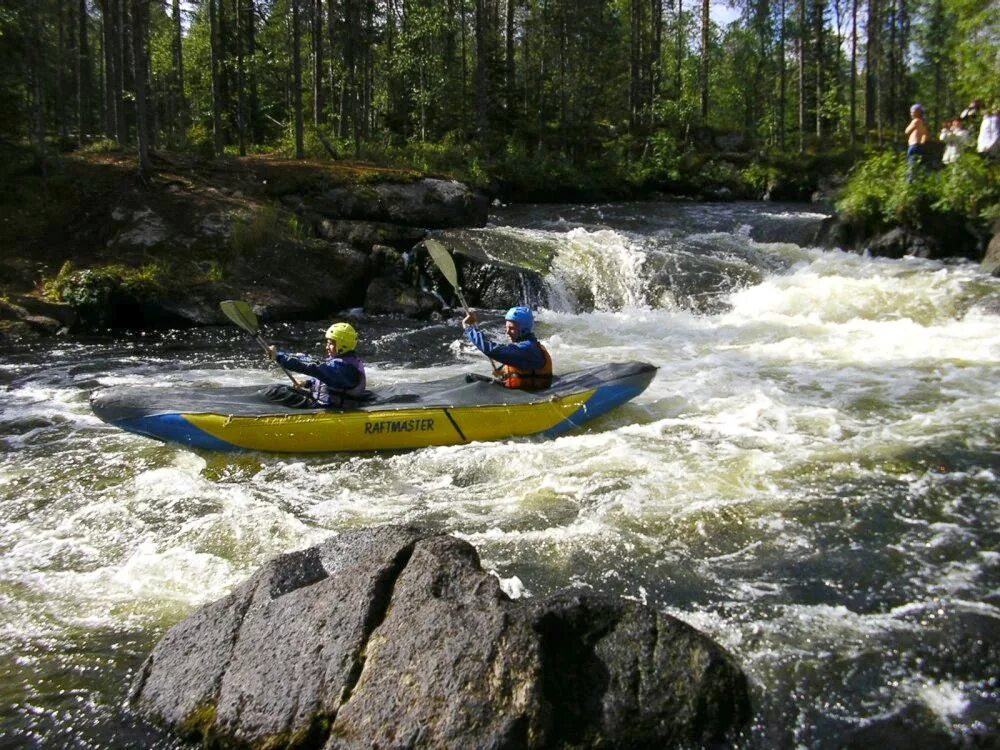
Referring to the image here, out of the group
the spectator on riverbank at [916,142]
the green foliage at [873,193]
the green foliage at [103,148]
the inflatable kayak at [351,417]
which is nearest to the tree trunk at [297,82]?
the green foliage at [103,148]

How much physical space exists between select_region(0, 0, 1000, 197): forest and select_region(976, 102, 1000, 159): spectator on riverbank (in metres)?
9.33

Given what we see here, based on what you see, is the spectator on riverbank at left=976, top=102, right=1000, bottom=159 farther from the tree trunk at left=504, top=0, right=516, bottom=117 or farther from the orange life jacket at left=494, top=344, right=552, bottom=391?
the tree trunk at left=504, top=0, right=516, bottom=117

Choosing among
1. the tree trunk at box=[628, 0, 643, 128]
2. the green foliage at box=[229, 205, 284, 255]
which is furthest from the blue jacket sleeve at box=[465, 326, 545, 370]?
the tree trunk at box=[628, 0, 643, 128]

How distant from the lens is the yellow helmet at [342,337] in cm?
653

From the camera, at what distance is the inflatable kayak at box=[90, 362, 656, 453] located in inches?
251

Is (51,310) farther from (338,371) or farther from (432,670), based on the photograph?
(432,670)

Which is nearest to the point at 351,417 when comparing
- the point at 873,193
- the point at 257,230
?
the point at 257,230

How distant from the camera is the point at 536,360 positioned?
7.01 m

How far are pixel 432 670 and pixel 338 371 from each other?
3.83 metres

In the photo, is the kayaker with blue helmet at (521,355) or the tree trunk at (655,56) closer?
the kayaker with blue helmet at (521,355)

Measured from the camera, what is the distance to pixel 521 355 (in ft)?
22.8

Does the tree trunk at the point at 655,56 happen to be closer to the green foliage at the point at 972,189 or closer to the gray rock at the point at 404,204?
the gray rock at the point at 404,204

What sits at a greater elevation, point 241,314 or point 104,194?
point 104,194

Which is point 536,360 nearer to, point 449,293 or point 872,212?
point 449,293
